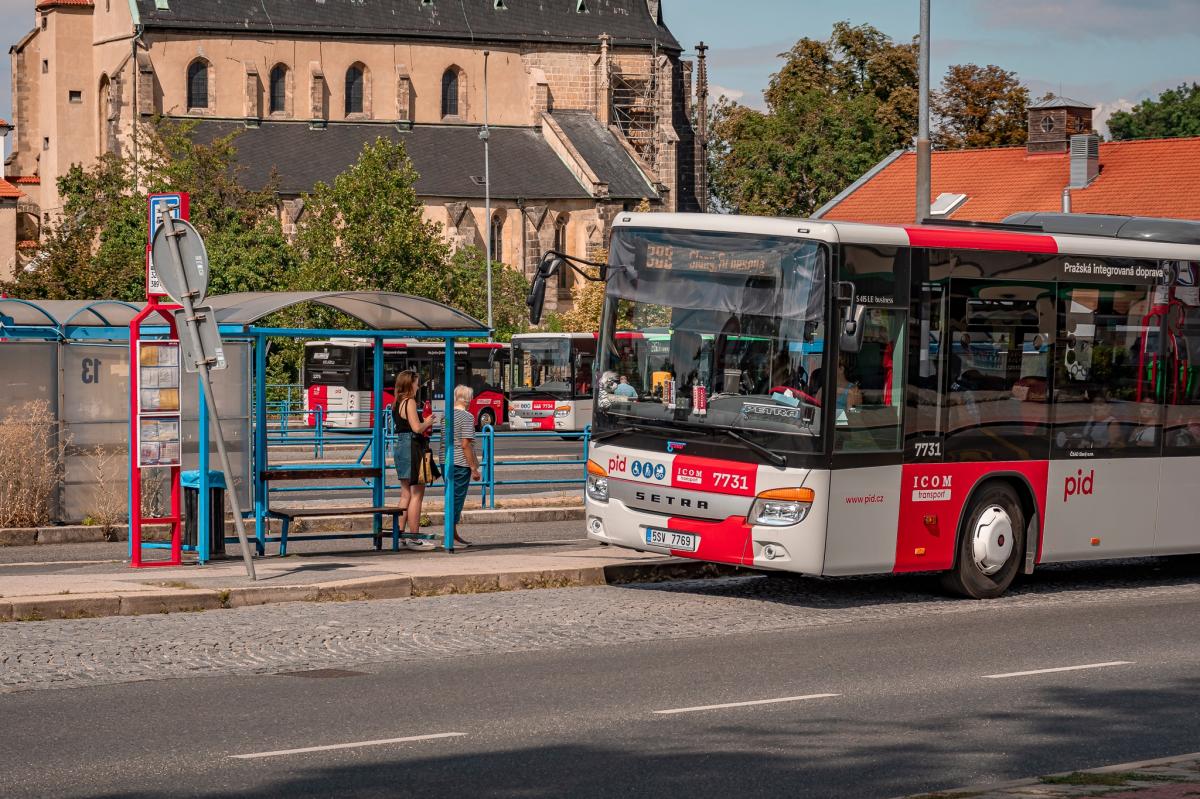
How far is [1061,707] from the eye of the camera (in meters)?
9.63

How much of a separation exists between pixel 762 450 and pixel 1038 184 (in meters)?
41.7

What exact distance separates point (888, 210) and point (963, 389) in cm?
4005

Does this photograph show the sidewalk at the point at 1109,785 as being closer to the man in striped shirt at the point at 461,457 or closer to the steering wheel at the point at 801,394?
the steering wheel at the point at 801,394

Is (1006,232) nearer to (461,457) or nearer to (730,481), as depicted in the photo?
(730,481)

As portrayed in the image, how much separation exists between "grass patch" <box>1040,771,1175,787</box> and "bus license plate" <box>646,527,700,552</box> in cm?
634

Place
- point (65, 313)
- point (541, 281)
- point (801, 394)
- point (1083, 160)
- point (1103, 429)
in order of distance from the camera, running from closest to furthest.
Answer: point (801, 394) < point (541, 281) < point (1103, 429) < point (65, 313) < point (1083, 160)

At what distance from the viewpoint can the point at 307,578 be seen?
14086 mm

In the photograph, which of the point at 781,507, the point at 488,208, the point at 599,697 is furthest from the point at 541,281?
the point at 488,208

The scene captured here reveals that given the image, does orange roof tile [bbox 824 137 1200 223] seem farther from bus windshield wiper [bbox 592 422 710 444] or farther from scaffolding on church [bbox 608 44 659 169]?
scaffolding on church [bbox 608 44 659 169]

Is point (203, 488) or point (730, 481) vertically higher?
point (730, 481)

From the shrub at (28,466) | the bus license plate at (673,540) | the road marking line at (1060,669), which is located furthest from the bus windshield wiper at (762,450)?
the shrub at (28,466)

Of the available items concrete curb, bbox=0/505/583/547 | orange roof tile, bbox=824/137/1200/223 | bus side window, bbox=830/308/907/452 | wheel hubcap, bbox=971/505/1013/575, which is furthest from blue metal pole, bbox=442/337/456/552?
orange roof tile, bbox=824/137/1200/223

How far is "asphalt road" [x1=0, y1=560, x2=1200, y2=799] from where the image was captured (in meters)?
7.66

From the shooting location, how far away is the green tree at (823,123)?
83312 millimetres
